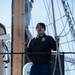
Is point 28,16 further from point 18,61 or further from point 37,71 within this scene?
point 37,71

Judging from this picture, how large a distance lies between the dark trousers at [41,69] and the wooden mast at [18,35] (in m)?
2.08

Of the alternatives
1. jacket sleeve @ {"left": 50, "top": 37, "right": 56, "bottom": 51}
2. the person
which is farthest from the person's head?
jacket sleeve @ {"left": 50, "top": 37, "right": 56, "bottom": 51}

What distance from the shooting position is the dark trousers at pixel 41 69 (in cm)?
729

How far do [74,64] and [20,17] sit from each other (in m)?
5.78

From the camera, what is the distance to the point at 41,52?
7.36 metres

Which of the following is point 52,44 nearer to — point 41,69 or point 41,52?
point 41,52

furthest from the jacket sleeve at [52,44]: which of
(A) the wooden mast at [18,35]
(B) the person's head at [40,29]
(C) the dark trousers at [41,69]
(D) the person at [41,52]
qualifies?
(A) the wooden mast at [18,35]

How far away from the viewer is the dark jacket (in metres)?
7.30

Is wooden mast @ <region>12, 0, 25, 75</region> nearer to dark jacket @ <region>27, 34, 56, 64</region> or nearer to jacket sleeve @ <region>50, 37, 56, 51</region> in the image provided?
dark jacket @ <region>27, 34, 56, 64</region>

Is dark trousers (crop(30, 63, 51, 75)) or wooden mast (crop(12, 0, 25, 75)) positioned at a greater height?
wooden mast (crop(12, 0, 25, 75))

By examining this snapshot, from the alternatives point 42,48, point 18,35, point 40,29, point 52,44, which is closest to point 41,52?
point 42,48

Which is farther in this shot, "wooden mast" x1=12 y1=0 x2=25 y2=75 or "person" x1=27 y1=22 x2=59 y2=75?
"wooden mast" x1=12 y1=0 x2=25 y2=75

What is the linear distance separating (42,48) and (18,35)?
2546 mm

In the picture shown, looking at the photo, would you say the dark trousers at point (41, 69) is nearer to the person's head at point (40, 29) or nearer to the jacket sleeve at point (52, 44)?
the jacket sleeve at point (52, 44)
